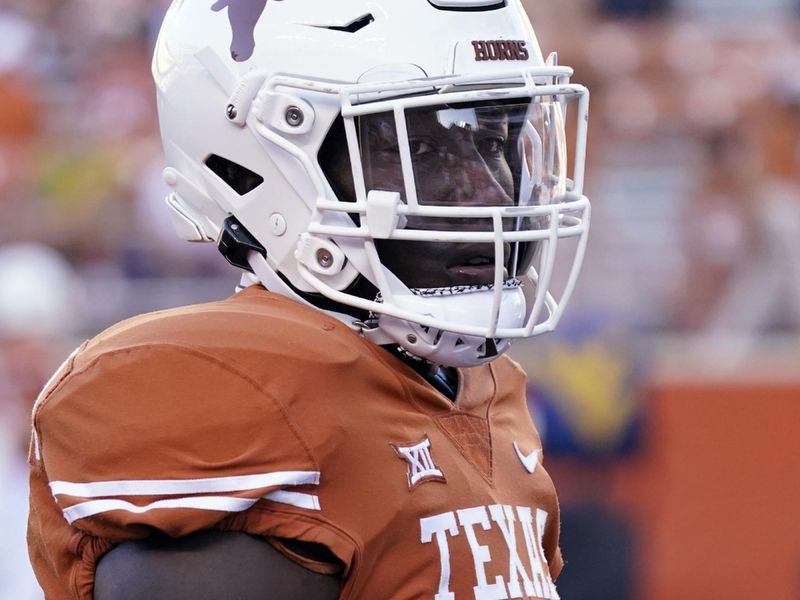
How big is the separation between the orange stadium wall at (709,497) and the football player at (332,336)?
2.52 m

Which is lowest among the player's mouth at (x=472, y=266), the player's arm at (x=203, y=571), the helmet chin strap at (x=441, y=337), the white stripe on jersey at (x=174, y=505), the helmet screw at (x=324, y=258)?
the player's arm at (x=203, y=571)

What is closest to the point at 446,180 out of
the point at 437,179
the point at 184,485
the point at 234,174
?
the point at 437,179

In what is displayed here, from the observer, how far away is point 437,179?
1.68m

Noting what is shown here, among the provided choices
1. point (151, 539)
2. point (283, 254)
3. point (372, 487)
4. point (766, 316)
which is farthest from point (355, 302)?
point (766, 316)

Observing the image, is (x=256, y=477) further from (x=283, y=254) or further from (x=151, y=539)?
(x=283, y=254)

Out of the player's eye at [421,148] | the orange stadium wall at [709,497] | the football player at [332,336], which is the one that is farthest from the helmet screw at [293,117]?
the orange stadium wall at [709,497]

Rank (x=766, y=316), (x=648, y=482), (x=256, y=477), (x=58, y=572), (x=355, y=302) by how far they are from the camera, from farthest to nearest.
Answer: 1. (x=766, y=316)
2. (x=648, y=482)
3. (x=355, y=302)
4. (x=58, y=572)
5. (x=256, y=477)

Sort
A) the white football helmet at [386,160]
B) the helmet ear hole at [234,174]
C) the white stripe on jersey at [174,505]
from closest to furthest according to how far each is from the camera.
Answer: the white stripe on jersey at [174,505] → the white football helmet at [386,160] → the helmet ear hole at [234,174]

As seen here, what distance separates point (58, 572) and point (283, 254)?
455 millimetres

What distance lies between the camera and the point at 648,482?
4.33 metres

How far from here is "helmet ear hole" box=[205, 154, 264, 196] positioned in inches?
68.5

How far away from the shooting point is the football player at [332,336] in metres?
1.43

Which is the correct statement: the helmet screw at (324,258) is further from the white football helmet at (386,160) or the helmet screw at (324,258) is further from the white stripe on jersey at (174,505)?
the white stripe on jersey at (174,505)

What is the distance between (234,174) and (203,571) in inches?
21.8
